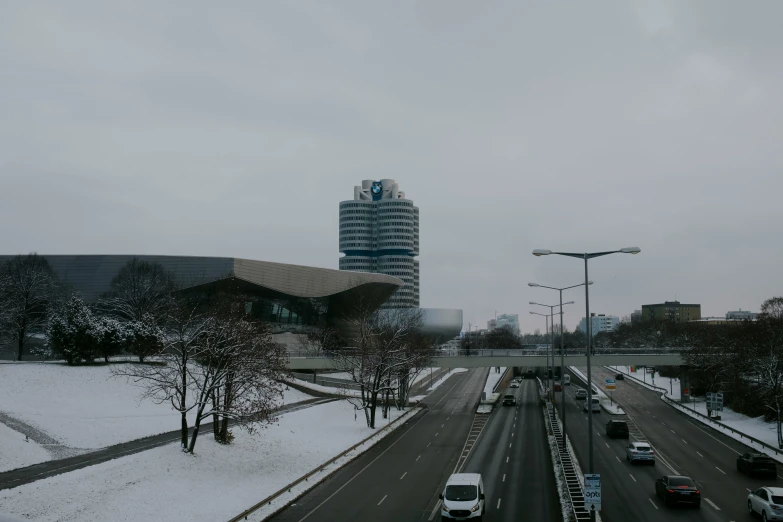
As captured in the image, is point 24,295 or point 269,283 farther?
point 269,283

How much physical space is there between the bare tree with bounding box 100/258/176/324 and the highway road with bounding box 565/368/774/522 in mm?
54345

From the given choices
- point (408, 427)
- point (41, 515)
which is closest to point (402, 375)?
point (408, 427)

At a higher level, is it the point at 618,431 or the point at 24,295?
the point at 24,295

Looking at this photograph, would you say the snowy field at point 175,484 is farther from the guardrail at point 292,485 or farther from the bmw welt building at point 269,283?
the bmw welt building at point 269,283

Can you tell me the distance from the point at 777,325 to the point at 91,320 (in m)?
67.2

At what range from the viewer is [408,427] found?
5847 centimetres

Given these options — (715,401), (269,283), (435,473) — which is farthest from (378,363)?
(269,283)

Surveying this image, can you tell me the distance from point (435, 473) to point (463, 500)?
11619 millimetres

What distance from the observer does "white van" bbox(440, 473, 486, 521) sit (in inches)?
981

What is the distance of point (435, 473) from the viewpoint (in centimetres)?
3678

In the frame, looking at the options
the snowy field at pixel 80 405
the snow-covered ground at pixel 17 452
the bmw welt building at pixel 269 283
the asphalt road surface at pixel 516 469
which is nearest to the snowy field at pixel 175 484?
the snow-covered ground at pixel 17 452

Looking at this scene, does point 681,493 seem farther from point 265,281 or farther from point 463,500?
point 265,281

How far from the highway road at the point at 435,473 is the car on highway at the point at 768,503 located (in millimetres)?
7803

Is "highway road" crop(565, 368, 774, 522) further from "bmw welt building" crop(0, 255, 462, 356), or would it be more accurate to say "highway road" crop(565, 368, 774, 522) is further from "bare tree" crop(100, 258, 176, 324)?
"bare tree" crop(100, 258, 176, 324)
